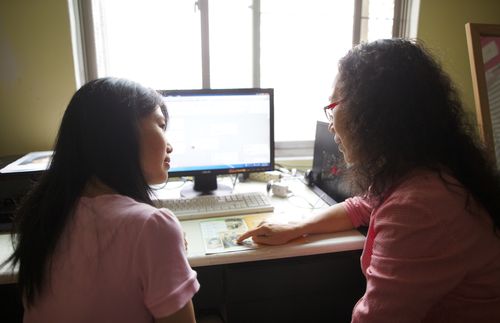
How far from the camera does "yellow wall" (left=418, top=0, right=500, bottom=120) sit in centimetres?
200

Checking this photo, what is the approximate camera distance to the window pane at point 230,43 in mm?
1963

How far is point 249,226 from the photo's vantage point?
124 centimetres

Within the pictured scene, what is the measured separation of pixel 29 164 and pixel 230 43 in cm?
122

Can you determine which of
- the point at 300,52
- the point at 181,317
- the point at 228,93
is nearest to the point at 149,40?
the point at 228,93

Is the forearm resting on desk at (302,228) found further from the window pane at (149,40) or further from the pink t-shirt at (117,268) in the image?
the window pane at (149,40)

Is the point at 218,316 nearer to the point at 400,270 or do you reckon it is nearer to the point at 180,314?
the point at 180,314

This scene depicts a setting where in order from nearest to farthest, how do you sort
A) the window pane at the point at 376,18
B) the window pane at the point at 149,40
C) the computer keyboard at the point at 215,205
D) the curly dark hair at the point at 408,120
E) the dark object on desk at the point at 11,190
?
the curly dark hair at the point at 408,120, the dark object on desk at the point at 11,190, the computer keyboard at the point at 215,205, the window pane at the point at 149,40, the window pane at the point at 376,18

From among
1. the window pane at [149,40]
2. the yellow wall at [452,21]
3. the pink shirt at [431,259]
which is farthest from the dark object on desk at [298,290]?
the yellow wall at [452,21]

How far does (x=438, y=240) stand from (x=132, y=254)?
1.99ft

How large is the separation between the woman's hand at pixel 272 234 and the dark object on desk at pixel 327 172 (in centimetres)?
37

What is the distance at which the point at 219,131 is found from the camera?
150 centimetres

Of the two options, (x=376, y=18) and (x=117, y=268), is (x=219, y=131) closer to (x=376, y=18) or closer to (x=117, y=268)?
(x=117, y=268)

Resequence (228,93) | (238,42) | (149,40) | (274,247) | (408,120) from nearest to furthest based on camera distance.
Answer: (408,120), (274,247), (228,93), (149,40), (238,42)

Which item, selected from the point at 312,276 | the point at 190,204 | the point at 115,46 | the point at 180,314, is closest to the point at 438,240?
the point at 180,314
